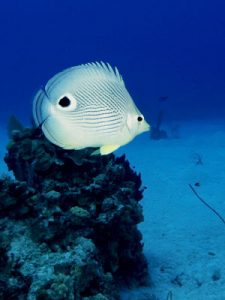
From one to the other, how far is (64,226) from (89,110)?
196cm

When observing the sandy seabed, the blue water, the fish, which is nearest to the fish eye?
the fish

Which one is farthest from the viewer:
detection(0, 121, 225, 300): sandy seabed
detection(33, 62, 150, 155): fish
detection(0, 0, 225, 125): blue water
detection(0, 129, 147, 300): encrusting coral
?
detection(0, 0, 225, 125): blue water

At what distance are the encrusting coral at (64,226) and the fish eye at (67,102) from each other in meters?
1.56

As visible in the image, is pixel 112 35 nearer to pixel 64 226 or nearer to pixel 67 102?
pixel 64 226

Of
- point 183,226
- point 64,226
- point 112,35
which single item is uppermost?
point 112,35

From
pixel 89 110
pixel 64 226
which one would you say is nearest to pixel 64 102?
pixel 89 110

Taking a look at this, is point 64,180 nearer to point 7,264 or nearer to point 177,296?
point 7,264

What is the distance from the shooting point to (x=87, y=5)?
371 ft

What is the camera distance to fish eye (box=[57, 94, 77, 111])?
1.93 meters

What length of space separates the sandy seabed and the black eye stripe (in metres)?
3.09

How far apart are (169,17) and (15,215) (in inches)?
4606

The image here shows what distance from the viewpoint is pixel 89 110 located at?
2.02 m

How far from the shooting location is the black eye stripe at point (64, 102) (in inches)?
76.0

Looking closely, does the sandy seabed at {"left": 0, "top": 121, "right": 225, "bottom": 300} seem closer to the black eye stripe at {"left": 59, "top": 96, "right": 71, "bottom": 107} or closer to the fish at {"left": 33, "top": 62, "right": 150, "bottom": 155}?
the fish at {"left": 33, "top": 62, "right": 150, "bottom": 155}
